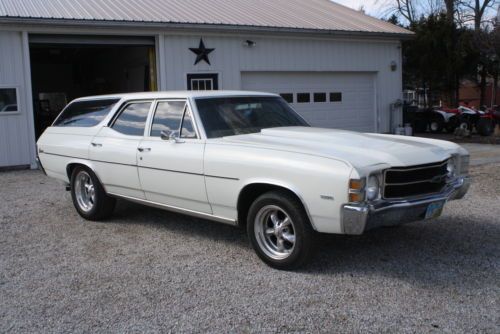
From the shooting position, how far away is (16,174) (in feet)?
38.1

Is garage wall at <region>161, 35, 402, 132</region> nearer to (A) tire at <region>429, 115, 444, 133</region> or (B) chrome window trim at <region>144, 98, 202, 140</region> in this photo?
(A) tire at <region>429, 115, 444, 133</region>

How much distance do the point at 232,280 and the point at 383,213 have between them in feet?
4.51

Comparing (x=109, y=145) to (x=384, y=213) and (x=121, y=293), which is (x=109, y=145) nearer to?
(x=121, y=293)

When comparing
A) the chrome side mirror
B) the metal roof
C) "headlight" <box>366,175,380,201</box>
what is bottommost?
"headlight" <box>366,175,380,201</box>

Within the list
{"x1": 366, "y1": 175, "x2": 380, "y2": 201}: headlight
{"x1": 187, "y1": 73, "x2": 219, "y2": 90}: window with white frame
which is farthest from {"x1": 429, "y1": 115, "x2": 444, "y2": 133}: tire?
{"x1": 366, "y1": 175, "x2": 380, "y2": 201}: headlight

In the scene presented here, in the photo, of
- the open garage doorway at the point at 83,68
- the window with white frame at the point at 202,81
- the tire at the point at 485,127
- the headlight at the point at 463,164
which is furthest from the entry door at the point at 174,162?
the tire at the point at 485,127

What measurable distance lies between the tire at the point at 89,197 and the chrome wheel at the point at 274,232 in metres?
2.59

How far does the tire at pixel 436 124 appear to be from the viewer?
1990cm

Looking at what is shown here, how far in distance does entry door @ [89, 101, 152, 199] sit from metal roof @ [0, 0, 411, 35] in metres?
6.29

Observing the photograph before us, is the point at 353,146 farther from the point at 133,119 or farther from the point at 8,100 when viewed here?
the point at 8,100

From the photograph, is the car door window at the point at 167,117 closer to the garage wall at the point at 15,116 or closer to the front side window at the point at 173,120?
the front side window at the point at 173,120

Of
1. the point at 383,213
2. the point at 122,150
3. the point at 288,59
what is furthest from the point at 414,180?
the point at 288,59

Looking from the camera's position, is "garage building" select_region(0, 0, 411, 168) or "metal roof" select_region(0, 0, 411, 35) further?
"metal roof" select_region(0, 0, 411, 35)

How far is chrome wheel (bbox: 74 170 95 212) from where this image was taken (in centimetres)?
724
